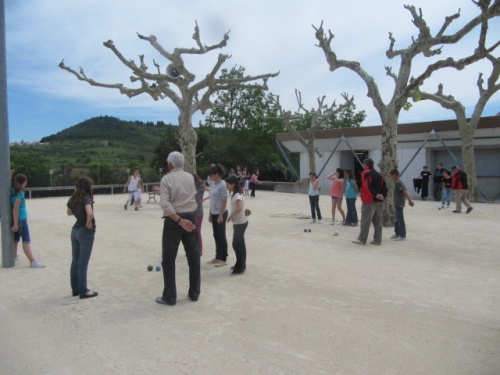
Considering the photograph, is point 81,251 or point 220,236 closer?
point 81,251

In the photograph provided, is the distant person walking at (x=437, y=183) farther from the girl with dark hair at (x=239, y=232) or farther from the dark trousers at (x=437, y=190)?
the girl with dark hair at (x=239, y=232)

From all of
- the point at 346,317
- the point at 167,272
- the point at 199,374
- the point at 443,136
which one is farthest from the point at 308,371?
the point at 443,136

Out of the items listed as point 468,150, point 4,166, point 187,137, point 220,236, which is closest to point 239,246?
point 220,236

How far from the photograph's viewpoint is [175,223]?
5391 millimetres

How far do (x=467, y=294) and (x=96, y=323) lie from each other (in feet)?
15.4

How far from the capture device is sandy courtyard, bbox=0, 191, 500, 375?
12.8 ft

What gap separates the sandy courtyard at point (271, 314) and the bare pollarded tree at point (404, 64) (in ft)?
12.7

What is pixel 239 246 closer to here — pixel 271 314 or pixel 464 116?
pixel 271 314

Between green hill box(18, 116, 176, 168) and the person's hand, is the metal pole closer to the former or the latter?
the person's hand

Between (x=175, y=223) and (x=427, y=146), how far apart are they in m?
20.7

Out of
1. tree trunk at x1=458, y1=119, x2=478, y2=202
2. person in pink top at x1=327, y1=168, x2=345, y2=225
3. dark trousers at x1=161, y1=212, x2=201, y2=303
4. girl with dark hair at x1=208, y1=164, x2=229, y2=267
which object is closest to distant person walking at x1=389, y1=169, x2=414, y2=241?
person in pink top at x1=327, y1=168, x2=345, y2=225

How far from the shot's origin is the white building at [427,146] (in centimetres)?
2125

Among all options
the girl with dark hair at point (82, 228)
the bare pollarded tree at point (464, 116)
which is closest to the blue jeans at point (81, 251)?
the girl with dark hair at point (82, 228)

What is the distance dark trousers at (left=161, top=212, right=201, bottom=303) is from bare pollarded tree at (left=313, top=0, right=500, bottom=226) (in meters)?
7.91
